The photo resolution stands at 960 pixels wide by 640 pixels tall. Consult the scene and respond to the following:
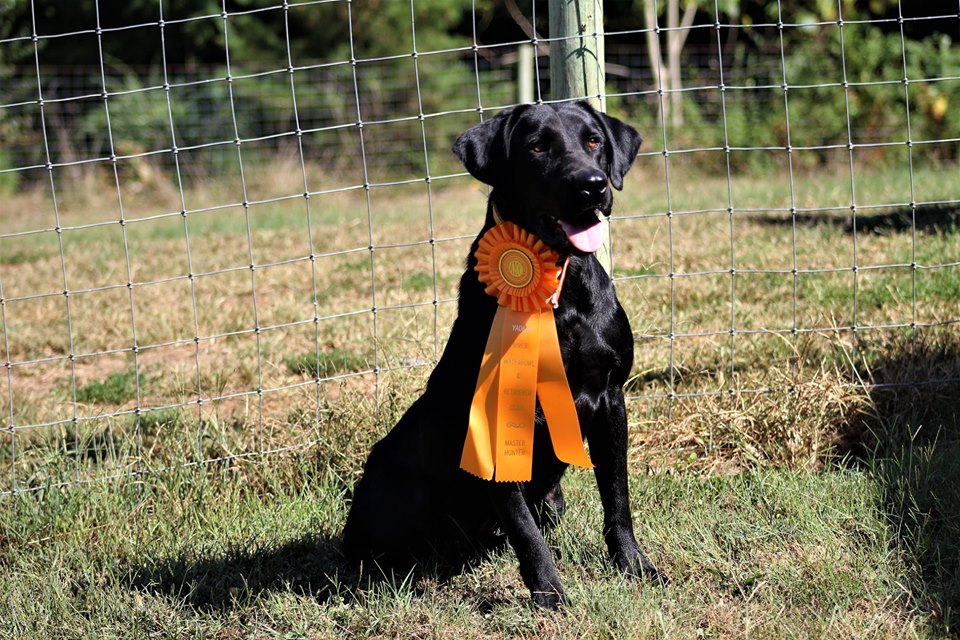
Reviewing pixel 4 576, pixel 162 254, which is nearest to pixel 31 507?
pixel 4 576

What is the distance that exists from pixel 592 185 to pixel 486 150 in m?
0.42

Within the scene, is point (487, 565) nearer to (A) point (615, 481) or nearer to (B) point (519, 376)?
(A) point (615, 481)

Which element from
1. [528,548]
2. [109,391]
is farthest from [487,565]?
[109,391]

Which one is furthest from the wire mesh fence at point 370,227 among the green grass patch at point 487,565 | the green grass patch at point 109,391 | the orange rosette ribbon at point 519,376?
the orange rosette ribbon at point 519,376

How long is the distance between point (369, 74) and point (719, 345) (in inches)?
363

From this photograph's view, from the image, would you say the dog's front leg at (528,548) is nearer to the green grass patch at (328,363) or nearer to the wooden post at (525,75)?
the green grass patch at (328,363)

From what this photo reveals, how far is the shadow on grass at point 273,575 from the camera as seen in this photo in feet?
10.7

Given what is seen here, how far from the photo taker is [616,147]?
325 centimetres

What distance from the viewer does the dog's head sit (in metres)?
2.91

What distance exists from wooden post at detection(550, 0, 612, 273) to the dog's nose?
94 cm

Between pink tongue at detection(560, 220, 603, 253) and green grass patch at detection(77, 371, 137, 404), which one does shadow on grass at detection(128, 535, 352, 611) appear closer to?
pink tongue at detection(560, 220, 603, 253)

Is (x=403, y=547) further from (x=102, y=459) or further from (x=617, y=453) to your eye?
(x=102, y=459)

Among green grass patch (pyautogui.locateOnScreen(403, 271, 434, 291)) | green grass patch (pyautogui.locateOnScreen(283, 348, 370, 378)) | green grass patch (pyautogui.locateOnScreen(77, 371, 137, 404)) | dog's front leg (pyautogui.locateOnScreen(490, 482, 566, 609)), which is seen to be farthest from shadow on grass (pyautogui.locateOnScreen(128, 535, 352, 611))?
green grass patch (pyautogui.locateOnScreen(403, 271, 434, 291))

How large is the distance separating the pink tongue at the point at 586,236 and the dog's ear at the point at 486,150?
1.01 ft
